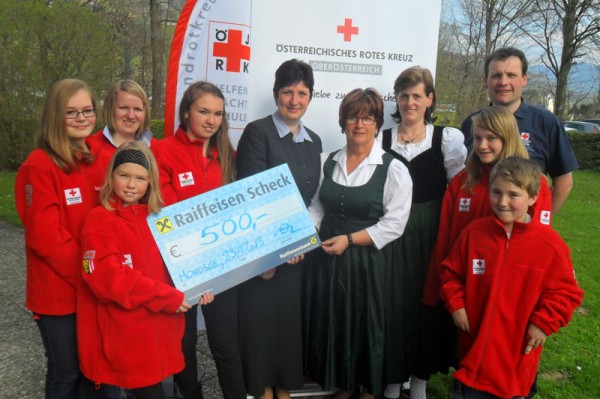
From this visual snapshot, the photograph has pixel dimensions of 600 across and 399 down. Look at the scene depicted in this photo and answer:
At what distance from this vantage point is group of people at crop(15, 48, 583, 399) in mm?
2105

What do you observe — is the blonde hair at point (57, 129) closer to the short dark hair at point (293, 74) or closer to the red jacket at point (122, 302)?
the red jacket at point (122, 302)

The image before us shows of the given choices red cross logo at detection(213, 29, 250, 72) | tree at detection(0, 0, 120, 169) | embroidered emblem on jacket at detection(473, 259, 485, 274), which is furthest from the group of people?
tree at detection(0, 0, 120, 169)

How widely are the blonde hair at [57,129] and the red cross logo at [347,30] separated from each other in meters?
1.94

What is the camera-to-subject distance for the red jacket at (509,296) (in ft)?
6.86

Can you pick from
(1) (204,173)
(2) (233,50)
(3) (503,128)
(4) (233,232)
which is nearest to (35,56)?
(2) (233,50)

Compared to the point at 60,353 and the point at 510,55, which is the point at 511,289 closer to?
the point at 510,55

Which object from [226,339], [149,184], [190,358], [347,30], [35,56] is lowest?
[190,358]

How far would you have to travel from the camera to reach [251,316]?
263 cm

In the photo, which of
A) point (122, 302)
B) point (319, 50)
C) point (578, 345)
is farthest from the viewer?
point (578, 345)

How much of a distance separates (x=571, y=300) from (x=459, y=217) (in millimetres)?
623

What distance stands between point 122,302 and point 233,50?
215 cm

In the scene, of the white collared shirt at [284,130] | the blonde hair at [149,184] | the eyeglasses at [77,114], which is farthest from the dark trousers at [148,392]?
the white collared shirt at [284,130]

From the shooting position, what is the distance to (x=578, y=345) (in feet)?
13.3

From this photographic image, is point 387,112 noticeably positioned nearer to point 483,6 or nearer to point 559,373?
point 559,373
